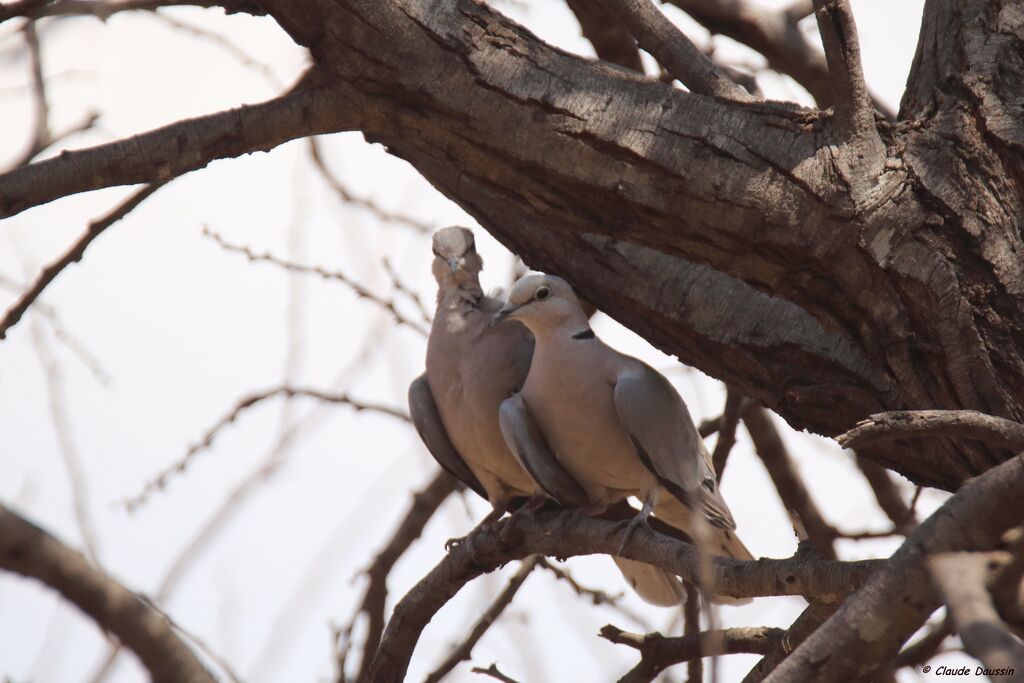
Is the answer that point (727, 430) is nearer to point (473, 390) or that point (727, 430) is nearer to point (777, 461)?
point (777, 461)

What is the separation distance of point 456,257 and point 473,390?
1.47ft

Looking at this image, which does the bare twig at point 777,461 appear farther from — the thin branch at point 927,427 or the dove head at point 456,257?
the thin branch at point 927,427

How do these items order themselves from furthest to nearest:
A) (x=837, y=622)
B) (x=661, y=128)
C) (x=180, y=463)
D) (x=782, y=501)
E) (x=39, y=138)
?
(x=782, y=501), (x=180, y=463), (x=39, y=138), (x=661, y=128), (x=837, y=622)

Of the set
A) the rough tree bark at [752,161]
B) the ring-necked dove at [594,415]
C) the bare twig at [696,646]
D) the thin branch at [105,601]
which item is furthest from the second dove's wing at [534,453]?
the thin branch at [105,601]

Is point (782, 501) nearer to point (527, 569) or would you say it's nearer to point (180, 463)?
point (527, 569)

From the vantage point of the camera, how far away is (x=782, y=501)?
4.39m

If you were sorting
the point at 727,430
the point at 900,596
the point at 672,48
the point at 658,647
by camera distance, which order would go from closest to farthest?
1. the point at 900,596
2. the point at 672,48
3. the point at 658,647
4. the point at 727,430

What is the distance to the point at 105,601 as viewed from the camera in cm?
133

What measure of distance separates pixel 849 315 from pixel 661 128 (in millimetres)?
591

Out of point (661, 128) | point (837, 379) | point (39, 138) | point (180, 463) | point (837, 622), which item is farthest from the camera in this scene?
point (180, 463)

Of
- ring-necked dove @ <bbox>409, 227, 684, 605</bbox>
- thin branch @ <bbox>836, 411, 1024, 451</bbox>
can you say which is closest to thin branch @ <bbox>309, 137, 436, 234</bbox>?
ring-necked dove @ <bbox>409, 227, 684, 605</bbox>

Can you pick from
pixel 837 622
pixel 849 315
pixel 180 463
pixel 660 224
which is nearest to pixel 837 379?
pixel 849 315

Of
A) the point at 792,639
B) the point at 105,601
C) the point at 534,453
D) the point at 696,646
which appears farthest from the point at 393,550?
the point at 105,601

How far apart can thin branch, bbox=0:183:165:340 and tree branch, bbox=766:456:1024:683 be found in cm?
181
